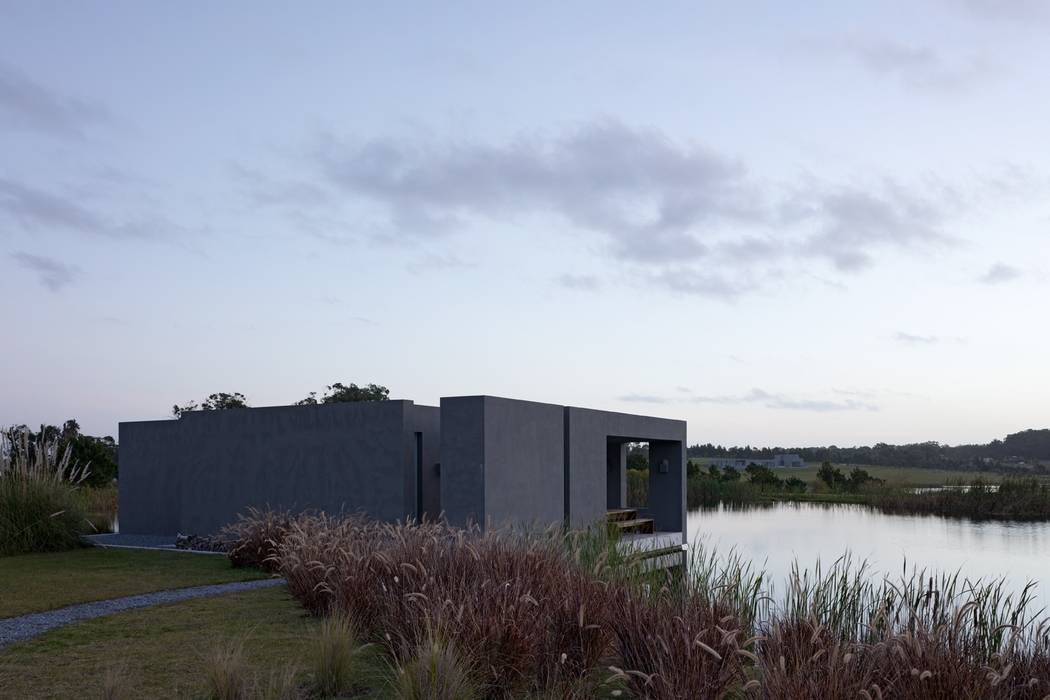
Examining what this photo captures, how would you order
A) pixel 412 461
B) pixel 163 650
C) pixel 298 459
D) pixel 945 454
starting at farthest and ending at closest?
pixel 945 454
pixel 298 459
pixel 412 461
pixel 163 650

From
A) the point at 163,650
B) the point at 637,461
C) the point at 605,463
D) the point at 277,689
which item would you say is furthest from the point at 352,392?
the point at 277,689

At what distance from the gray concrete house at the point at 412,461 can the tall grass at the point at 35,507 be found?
2322 mm

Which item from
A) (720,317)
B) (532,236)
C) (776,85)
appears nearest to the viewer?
(776,85)

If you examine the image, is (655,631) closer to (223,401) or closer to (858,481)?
(223,401)

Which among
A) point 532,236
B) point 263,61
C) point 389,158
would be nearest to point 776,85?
point 532,236

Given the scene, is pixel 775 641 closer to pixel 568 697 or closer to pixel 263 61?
pixel 568 697

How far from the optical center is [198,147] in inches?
538

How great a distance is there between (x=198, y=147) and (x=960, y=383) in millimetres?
17270

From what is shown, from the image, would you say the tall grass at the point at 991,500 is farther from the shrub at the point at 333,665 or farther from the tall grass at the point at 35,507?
the shrub at the point at 333,665

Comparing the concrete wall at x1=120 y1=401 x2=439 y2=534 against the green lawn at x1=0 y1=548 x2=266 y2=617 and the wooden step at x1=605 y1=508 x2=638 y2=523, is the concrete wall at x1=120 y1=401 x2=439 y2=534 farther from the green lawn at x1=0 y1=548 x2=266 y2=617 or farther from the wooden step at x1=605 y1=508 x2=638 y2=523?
the wooden step at x1=605 y1=508 x2=638 y2=523

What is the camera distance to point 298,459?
1435 centimetres

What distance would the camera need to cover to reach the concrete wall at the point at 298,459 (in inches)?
523

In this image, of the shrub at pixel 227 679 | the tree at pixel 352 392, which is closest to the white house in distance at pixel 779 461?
the tree at pixel 352 392

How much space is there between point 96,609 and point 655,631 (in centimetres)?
608
